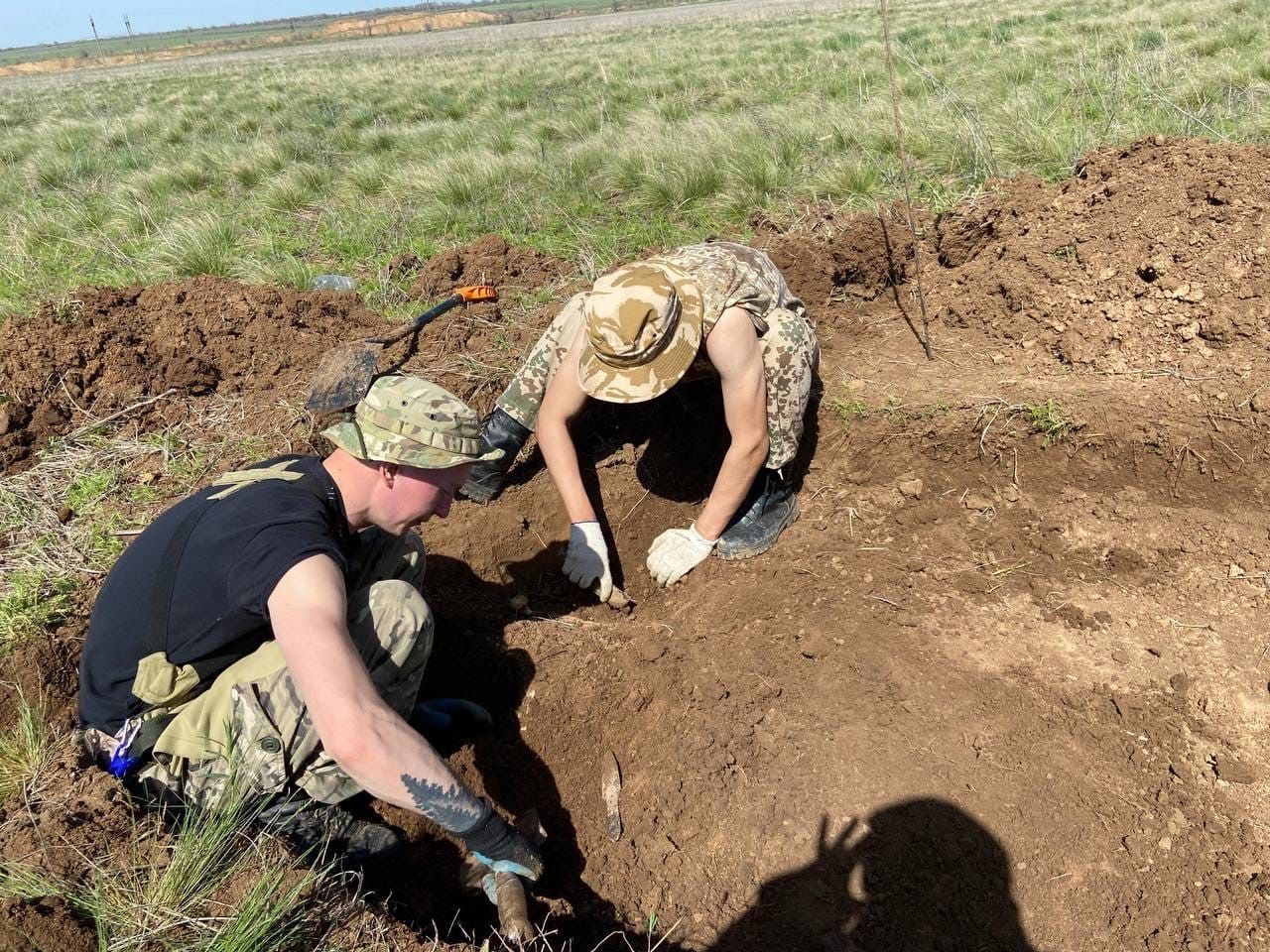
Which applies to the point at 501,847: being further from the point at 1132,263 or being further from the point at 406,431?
the point at 1132,263

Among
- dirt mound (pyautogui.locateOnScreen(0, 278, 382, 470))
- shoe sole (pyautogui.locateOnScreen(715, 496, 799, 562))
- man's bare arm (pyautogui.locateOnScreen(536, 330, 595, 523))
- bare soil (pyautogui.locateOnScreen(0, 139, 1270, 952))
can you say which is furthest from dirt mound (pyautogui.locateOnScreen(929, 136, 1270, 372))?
dirt mound (pyautogui.locateOnScreen(0, 278, 382, 470))

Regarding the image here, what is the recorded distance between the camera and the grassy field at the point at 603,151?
4652 millimetres

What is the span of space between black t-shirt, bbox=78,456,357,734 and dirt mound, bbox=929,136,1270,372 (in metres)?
2.89

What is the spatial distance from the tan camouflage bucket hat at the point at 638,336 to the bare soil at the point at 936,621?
897mm

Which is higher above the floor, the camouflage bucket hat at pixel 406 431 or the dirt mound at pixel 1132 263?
the camouflage bucket hat at pixel 406 431

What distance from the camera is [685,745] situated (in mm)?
2266

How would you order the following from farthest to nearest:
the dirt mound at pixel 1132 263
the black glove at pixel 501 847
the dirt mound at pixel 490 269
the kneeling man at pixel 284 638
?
the dirt mound at pixel 490 269 → the dirt mound at pixel 1132 263 → the black glove at pixel 501 847 → the kneeling man at pixel 284 638

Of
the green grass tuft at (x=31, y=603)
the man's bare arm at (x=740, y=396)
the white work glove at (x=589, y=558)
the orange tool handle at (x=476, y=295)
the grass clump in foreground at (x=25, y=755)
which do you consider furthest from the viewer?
the orange tool handle at (x=476, y=295)

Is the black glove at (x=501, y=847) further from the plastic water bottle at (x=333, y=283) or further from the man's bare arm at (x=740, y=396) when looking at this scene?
the plastic water bottle at (x=333, y=283)

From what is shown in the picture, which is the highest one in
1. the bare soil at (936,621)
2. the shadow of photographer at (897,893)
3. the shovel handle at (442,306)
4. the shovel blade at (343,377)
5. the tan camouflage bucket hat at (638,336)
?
the tan camouflage bucket hat at (638,336)

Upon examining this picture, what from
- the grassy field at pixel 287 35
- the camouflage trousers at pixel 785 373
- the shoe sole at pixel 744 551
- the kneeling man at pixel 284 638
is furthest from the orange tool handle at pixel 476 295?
the grassy field at pixel 287 35

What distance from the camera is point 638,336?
2.20 metres

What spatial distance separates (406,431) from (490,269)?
2815 millimetres

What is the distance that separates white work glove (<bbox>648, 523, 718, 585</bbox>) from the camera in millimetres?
2795
